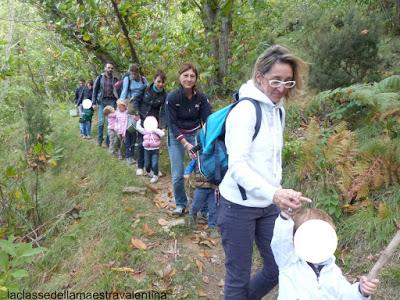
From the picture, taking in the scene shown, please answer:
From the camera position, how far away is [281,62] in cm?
260

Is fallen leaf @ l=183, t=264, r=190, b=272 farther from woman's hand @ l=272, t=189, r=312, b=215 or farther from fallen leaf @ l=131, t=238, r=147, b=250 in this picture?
woman's hand @ l=272, t=189, r=312, b=215

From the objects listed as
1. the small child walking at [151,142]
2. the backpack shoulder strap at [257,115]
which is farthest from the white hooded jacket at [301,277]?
the small child walking at [151,142]

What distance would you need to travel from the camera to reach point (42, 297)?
4.88m

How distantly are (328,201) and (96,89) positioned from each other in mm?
6453

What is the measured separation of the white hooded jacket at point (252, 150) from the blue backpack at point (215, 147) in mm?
106

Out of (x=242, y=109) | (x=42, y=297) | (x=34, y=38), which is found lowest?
→ (x=42, y=297)

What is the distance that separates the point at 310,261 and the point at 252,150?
840mm

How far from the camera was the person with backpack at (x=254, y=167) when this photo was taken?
254cm

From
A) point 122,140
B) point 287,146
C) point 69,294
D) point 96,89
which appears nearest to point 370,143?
point 287,146

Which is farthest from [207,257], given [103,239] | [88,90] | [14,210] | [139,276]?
[88,90]

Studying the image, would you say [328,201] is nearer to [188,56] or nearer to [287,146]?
[287,146]

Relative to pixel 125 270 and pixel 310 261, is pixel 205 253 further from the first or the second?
pixel 310 261

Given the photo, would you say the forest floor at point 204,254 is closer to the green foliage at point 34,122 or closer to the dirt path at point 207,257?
the dirt path at point 207,257

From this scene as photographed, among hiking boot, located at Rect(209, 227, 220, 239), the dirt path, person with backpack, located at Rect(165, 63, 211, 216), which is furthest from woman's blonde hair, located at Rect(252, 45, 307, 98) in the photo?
hiking boot, located at Rect(209, 227, 220, 239)
